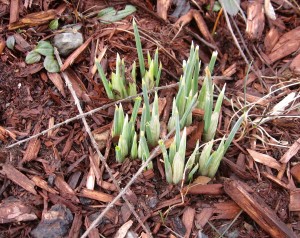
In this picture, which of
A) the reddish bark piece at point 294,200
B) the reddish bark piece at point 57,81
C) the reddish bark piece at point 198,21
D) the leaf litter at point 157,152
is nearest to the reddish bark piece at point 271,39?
the leaf litter at point 157,152

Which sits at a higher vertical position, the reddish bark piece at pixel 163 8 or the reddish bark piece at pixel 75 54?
the reddish bark piece at pixel 163 8

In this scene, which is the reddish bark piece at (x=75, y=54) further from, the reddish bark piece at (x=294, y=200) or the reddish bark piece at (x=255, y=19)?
the reddish bark piece at (x=294, y=200)

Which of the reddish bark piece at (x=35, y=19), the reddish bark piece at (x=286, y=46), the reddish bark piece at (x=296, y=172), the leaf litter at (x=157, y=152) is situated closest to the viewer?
the leaf litter at (x=157, y=152)

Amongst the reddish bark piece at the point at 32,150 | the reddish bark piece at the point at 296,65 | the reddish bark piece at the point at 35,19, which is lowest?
Result: the reddish bark piece at the point at 32,150

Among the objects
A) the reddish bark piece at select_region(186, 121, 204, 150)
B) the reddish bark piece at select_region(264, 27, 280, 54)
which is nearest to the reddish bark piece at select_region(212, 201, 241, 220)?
the reddish bark piece at select_region(186, 121, 204, 150)

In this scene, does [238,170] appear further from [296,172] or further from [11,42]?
[11,42]

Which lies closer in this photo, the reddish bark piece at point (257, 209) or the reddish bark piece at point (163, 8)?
the reddish bark piece at point (257, 209)

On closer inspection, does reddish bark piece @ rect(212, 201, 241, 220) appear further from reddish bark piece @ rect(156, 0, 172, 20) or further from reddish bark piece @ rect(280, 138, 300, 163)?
reddish bark piece @ rect(156, 0, 172, 20)

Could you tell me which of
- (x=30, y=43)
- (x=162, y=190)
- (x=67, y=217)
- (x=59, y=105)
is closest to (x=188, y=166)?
(x=162, y=190)
